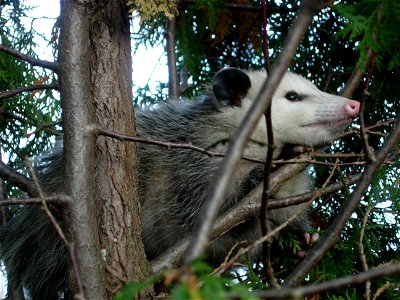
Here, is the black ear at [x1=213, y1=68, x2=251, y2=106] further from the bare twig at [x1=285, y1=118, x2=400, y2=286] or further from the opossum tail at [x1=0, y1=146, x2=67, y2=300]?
the bare twig at [x1=285, y1=118, x2=400, y2=286]

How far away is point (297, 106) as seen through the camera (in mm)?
2666

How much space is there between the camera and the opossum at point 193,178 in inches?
106

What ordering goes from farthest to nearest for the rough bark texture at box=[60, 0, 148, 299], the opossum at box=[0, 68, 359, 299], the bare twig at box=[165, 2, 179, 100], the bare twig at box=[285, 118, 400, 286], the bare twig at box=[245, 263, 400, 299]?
the bare twig at box=[165, 2, 179, 100]
the opossum at box=[0, 68, 359, 299]
the rough bark texture at box=[60, 0, 148, 299]
the bare twig at box=[285, 118, 400, 286]
the bare twig at box=[245, 263, 400, 299]

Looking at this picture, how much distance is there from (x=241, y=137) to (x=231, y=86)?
190 cm

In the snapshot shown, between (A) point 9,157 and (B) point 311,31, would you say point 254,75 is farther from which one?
(A) point 9,157

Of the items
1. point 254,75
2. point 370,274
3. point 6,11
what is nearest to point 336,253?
point 254,75

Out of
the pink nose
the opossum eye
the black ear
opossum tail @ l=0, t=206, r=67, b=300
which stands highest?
the black ear

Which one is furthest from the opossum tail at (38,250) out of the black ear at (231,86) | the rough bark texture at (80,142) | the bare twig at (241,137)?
the bare twig at (241,137)

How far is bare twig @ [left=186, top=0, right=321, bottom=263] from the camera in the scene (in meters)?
0.86

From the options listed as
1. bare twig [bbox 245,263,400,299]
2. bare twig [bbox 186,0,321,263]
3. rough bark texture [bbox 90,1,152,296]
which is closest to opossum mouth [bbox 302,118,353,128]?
rough bark texture [bbox 90,1,152,296]

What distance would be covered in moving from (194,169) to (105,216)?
91 cm

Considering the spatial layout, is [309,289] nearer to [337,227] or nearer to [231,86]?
[337,227]

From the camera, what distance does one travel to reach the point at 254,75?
2.99 metres

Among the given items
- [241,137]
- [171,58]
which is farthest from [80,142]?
[171,58]
